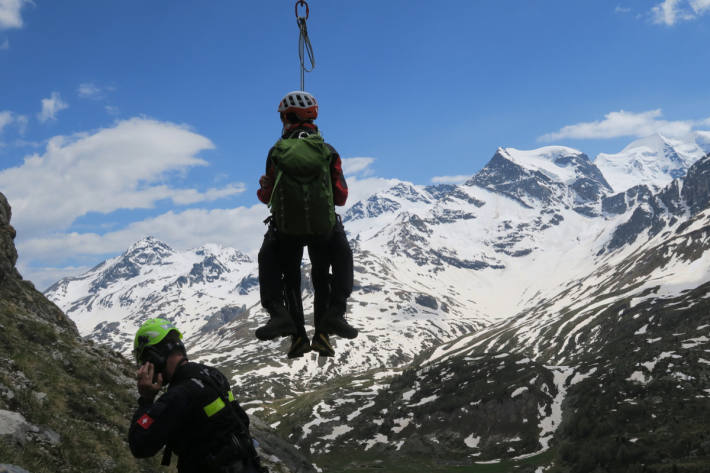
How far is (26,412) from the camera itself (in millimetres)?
14789

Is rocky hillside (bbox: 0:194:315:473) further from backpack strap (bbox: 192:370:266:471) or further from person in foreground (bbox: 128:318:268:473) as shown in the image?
backpack strap (bbox: 192:370:266:471)

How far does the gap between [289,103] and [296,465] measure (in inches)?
1491

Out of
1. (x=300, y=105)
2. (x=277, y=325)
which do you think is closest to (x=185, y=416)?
(x=277, y=325)

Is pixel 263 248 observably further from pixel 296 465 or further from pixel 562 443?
pixel 562 443

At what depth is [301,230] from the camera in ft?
28.5

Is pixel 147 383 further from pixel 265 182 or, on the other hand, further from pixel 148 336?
pixel 265 182

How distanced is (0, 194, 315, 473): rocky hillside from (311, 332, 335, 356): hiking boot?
6.33 m

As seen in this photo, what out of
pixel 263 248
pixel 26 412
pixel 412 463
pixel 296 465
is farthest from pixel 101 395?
pixel 412 463

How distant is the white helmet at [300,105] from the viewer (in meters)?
9.61

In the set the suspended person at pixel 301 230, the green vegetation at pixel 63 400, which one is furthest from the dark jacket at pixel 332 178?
the green vegetation at pixel 63 400

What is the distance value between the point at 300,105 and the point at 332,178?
1532mm

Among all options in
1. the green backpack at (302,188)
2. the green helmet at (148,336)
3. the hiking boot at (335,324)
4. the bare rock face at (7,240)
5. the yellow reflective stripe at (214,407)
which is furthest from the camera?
the bare rock face at (7,240)

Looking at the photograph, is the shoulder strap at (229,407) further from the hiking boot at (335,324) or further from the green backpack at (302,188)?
the hiking boot at (335,324)

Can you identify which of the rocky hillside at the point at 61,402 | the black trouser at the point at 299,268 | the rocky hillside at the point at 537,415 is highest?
the black trouser at the point at 299,268
